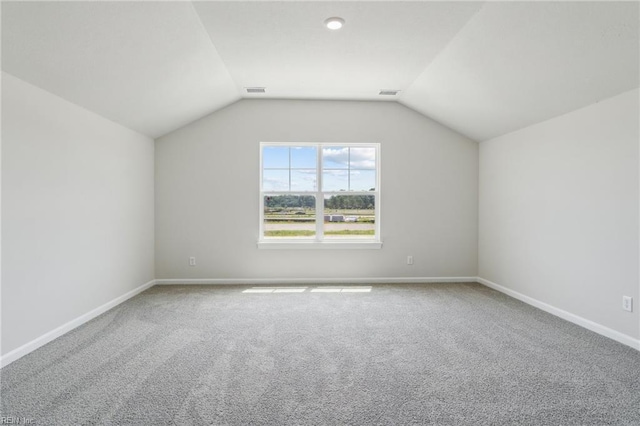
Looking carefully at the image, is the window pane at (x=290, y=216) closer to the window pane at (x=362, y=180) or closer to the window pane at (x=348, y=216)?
the window pane at (x=348, y=216)

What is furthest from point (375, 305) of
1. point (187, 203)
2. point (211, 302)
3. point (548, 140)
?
point (187, 203)

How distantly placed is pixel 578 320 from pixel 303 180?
3491 mm

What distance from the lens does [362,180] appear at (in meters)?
4.64

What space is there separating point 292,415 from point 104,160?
3153 millimetres

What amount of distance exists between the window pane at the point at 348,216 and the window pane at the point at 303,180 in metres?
0.29

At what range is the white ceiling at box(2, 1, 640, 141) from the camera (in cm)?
209

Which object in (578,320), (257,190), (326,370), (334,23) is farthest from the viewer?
(257,190)

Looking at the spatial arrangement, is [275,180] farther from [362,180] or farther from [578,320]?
[578,320]

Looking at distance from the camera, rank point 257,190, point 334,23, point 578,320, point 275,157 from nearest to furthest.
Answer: point 334,23
point 578,320
point 257,190
point 275,157

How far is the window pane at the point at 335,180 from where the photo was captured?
4637mm

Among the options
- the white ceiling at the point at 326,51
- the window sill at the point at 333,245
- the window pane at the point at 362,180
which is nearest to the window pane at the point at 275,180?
the window sill at the point at 333,245

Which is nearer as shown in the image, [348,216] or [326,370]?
[326,370]

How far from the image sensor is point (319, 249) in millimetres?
4535

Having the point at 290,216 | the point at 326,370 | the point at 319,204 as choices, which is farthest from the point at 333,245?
the point at 326,370
